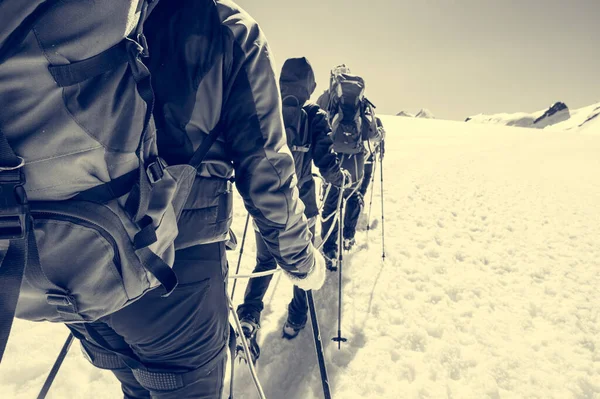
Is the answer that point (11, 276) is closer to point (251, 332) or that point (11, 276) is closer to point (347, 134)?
point (251, 332)

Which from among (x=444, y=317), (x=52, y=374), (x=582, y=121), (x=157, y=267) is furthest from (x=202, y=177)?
(x=582, y=121)

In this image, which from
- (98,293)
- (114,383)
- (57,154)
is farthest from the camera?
(114,383)

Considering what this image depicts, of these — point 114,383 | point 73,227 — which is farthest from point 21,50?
point 114,383

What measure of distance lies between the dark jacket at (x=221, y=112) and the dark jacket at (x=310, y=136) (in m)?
1.76

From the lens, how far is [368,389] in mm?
3141

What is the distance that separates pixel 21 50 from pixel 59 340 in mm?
3373

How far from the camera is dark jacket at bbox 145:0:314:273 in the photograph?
1104 millimetres

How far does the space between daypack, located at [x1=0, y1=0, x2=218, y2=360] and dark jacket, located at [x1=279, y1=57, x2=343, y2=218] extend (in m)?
2.15

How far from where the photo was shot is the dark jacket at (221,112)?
3.62ft

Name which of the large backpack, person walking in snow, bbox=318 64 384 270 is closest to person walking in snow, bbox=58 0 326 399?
person walking in snow, bbox=318 64 384 270

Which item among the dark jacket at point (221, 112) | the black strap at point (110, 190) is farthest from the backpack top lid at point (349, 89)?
the black strap at point (110, 190)

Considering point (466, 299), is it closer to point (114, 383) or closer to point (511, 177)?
point (114, 383)

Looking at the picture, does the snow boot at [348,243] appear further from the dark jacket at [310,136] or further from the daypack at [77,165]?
the daypack at [77,165]

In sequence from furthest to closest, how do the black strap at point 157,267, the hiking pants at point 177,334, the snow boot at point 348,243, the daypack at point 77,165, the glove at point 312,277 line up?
the snow boot at point 348,243 → the glove at point 312,277 → the hiking pants at point 177,334 → the black strap at point 157,267 → the daypack at point 77,165
